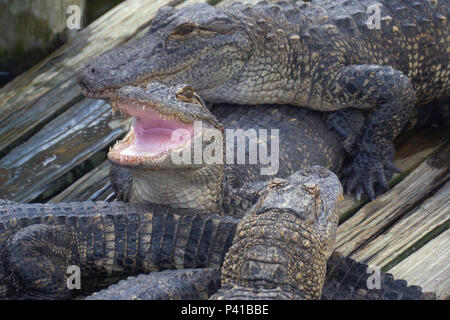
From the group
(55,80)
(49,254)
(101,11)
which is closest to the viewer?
(49,254)

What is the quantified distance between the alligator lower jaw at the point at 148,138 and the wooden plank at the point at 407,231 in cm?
105

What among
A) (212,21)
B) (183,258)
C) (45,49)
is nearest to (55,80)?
(45,49)

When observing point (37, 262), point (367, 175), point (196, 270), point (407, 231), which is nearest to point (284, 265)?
point (196, 270)

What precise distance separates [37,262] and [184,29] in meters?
1.53

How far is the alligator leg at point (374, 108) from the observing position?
410 cm

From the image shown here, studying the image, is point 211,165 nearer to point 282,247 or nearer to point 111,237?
point 111,237

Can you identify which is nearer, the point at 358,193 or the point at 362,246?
the point at 362,246

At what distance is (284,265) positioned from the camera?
2625 mm

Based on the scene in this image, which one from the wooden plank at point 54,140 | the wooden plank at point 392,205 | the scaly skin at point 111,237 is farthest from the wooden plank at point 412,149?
the wooden plank at point 54,140

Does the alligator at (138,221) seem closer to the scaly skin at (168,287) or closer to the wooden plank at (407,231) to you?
the scaly skin at (168,287)

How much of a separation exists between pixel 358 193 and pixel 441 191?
44 cm

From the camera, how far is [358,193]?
409 cm

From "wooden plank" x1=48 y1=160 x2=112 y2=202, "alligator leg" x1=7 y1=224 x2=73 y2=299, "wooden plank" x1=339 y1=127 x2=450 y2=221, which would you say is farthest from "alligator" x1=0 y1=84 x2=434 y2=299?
"wooden plank" x1=339 y1=127 x2=450 y2=221
